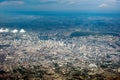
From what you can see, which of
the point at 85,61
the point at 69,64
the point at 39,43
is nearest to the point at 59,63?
the point at 69,64

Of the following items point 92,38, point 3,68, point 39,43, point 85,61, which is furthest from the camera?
point 92,38

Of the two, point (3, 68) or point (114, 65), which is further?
point (114, 65)

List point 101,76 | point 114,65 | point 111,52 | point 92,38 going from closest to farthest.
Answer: point 101,76
point 114,65
point 111,52
point 92,38

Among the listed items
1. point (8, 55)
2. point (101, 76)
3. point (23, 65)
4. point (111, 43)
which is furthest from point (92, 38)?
point (101, 76)

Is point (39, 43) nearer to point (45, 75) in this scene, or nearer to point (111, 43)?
point (111, 43)

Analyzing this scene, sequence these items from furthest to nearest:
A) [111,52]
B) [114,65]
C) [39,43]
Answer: [39,43], [111,52], [114,65]

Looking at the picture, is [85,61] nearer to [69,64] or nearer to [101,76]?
[69,64]

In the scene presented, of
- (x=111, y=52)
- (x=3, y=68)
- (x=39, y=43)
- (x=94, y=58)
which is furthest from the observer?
(x=39, y=43)

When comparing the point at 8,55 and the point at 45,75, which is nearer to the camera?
the point at 45,75
